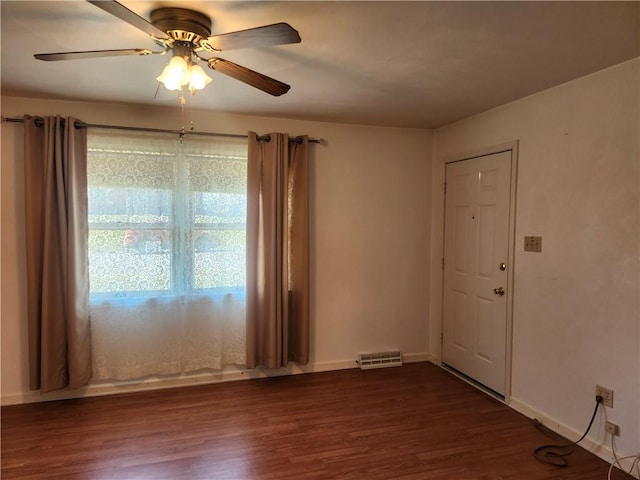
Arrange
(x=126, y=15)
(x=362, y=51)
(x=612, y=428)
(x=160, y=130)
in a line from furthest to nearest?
(x=160, y=130) → (x=612, y=428) → (x=362, y=51) → (x=126, y=15)

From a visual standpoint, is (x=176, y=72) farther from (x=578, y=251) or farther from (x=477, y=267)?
(x=477, y=267)

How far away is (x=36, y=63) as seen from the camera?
2.27 metres

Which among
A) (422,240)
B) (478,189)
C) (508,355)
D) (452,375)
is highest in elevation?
(478,189)

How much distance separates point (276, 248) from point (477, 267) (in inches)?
70.5

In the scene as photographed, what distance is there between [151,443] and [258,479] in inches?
32.6

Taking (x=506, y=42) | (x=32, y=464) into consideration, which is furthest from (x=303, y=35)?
(x=32, y=464)

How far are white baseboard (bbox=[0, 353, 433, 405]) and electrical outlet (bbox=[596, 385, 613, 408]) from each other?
2.05m

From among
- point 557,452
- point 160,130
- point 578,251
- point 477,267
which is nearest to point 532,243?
point 578,251

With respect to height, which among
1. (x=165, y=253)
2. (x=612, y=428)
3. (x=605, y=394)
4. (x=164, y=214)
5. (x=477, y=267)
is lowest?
(x=612, y=428)

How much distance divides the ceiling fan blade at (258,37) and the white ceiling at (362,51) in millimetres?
156

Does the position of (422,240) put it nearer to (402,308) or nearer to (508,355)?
(402,308)

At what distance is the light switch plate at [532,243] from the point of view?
2721 millimetres

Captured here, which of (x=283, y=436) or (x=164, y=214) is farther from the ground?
(x=164, y=214)

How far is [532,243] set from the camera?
2.77 metres
